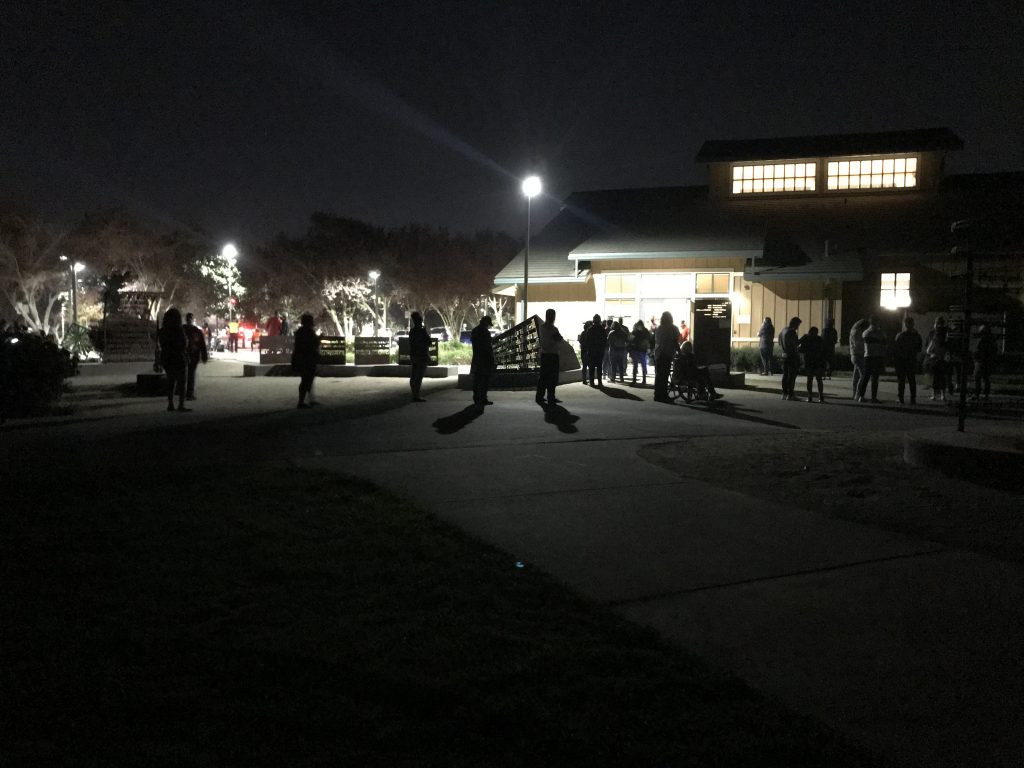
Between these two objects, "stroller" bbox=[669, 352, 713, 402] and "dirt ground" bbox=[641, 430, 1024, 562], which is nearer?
"dirt ground" bbox=[641, 430, 1024, 562]

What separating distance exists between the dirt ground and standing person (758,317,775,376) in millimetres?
11936

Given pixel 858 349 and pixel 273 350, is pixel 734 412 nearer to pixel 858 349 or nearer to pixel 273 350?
pixel 858 349

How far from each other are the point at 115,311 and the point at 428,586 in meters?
32.8

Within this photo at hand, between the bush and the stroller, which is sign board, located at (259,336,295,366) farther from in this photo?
the stroller

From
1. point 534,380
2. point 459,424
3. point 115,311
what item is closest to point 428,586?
point 459,424

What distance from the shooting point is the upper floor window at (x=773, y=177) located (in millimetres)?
31172

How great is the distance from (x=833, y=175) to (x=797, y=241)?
3.91 m

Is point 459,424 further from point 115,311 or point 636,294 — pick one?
point 115,311

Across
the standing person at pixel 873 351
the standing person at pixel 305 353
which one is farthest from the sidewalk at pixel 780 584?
the standing person at pixel 873 351

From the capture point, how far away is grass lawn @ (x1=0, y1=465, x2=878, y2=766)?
303cm

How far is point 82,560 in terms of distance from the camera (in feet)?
17.0

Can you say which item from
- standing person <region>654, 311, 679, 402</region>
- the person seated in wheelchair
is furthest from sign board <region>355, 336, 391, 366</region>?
the person seated in wheelchair

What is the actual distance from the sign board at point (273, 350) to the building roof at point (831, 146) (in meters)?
16.7

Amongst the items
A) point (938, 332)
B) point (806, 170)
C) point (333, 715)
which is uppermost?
point (806, 170)
